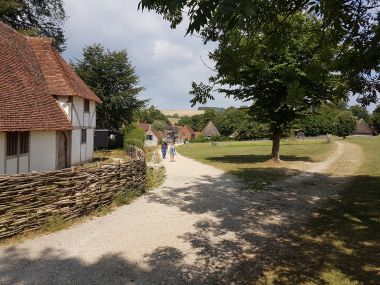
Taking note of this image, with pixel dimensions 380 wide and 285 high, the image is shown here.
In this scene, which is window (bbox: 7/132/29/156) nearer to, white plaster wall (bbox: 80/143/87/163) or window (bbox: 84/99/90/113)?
white plaster wall (bbox: 80/143/87/163)

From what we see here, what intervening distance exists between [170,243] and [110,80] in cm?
3262

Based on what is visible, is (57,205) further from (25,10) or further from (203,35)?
(25,10)

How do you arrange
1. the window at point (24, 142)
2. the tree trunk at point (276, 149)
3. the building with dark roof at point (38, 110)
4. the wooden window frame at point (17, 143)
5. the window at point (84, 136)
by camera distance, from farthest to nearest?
the tree trunk at point (276, 149)
the window at point (84, 136)
the window at point (24, 142)
the building with dark roof at point (38, 110)
the wooden window frame at point (17, 143)

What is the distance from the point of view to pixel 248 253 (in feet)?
28.1

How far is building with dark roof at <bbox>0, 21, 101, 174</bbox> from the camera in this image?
16.1 meters

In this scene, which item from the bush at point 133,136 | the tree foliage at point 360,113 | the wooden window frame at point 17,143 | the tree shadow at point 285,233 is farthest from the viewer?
the tree foliage at point 360,113

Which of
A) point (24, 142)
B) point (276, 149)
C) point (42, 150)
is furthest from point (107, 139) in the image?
point (24, 142)

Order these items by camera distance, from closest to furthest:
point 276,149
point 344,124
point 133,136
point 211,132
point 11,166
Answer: point 11,166 → point 276,149 → point 133,136 → point 344,124 → point 211,132

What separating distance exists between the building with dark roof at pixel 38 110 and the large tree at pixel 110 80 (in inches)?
424

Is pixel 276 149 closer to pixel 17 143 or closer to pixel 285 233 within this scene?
pixel 17 143

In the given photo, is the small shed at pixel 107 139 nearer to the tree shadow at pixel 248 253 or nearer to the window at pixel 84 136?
the window at pixel 84 136

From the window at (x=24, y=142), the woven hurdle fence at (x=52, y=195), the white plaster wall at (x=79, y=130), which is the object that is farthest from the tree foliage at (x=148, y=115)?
the woven hurdle fence at (x=52, y=195)

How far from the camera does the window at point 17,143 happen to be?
15913 millimetres

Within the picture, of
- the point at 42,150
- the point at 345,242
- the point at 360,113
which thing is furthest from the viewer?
the point at 360,113
